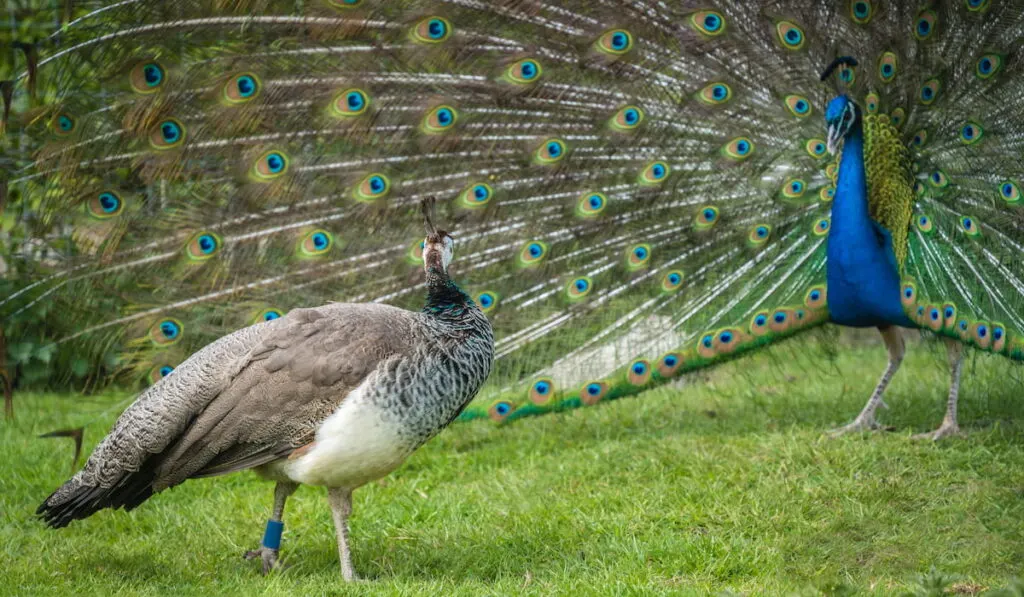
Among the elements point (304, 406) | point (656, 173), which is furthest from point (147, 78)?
point (656, 173)

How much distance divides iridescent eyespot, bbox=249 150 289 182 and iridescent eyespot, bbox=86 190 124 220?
563mm

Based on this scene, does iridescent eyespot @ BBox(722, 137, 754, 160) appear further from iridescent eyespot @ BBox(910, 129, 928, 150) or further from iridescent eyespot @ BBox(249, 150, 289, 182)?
iridescent eyespot @ BBox(249, 150, 289, 182)

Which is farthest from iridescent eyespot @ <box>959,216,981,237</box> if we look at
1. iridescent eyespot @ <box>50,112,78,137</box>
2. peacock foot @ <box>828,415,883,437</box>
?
iridescent eyespot @ <box>50,112,78,137</box>

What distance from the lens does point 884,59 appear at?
4.49 metres

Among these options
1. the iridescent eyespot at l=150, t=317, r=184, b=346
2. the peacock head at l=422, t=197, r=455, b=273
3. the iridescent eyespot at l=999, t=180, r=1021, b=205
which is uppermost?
the peacock head at l=422, t=197, r=455, b=273

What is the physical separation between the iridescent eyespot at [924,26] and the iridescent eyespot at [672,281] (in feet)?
4.67

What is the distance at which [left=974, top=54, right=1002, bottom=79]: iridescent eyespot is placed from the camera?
14.1ft

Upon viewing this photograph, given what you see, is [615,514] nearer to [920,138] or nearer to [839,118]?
[839,118]

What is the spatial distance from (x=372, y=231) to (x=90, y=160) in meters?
1.20

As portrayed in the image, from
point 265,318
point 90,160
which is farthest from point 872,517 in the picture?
point 90,160

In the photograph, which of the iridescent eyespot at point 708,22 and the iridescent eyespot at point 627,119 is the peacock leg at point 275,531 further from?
the iridescent eyespot at point 708,22

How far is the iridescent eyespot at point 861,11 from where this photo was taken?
4488mm

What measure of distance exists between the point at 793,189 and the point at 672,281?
0.69 m

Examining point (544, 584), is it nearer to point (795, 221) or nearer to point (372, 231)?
point (372, 231)
